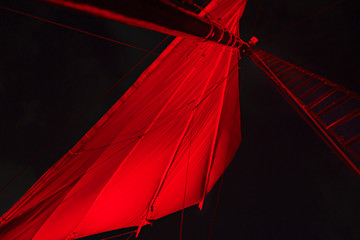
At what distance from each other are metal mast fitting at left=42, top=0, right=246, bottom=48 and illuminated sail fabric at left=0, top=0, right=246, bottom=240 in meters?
2.36

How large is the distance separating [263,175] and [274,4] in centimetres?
793

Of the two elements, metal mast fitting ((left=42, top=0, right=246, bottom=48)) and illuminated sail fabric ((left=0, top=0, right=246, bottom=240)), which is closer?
metal mast fitting ((left=42, top=0, right=246, bottom=48))

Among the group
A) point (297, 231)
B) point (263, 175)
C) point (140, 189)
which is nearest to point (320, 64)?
point (263, 175)

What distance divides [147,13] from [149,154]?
11.7 ft

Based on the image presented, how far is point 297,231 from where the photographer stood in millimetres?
7613

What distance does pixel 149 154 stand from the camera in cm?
434

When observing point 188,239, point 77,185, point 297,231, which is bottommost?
point 297,231

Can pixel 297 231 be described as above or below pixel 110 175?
below

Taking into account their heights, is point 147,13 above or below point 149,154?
below

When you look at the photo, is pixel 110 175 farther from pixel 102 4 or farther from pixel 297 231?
pixel 297 231

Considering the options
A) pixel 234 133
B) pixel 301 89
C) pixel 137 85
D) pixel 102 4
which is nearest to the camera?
pixel 102 4

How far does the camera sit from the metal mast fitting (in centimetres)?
94

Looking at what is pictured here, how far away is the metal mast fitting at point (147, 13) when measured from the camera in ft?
3.08

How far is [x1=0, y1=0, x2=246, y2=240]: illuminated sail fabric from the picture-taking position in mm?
3211
